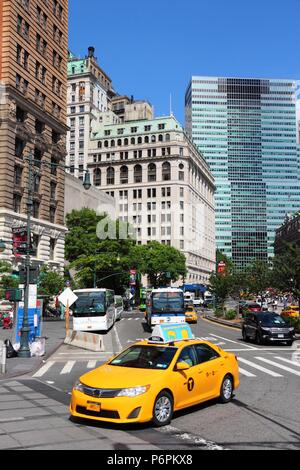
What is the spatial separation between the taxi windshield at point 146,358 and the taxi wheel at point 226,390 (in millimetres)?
1751

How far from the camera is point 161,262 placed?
339 feet

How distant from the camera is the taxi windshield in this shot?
34.4ft

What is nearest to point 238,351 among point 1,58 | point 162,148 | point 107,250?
point 1,58

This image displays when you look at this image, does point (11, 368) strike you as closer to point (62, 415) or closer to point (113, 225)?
point (62, 415)

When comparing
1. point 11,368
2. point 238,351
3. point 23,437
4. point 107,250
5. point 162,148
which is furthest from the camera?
point 162,148

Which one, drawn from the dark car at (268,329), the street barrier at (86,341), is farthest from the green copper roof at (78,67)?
the dark car at (268,329)

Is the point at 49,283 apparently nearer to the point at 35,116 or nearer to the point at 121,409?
the point at 35,116

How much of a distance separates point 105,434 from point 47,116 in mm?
51068

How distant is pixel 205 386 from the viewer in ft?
36.2

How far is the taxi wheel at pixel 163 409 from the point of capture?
9422mm

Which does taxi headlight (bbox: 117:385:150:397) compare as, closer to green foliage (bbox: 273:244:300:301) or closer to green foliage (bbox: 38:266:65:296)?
green foliage (bbox: 273:244:300:301)

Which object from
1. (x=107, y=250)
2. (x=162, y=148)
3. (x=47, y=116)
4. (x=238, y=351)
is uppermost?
(x=162, y=148)

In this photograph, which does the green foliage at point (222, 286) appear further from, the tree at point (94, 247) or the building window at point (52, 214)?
the building window at point (52, 214)

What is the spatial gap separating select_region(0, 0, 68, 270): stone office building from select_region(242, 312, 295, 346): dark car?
23.9 metres
